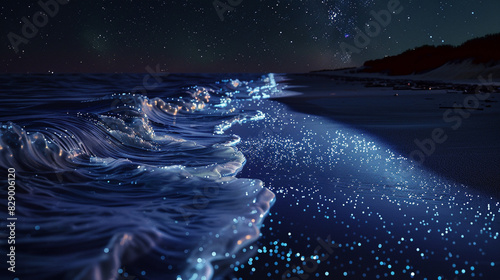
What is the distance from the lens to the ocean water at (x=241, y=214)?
51.1 inches

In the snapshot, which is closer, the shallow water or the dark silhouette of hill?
the shallow water

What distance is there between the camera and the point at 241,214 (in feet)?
5.78

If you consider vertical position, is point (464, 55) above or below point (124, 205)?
below

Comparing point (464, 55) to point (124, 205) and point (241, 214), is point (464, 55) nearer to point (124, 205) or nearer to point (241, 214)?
point (241, 214)

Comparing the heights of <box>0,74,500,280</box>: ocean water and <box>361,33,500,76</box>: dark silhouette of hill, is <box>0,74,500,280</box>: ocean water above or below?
above

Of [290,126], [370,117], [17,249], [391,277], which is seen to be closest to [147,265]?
[17,249]

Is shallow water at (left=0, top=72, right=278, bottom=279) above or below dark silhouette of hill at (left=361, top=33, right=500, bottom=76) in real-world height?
above

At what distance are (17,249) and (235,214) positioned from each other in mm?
818

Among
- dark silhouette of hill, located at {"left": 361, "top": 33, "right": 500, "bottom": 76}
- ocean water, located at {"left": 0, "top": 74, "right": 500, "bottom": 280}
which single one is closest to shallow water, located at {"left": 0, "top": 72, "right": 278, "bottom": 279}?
ocean water, located at {"left": 0, "top": 74, "right": 500, "bottom": 280}

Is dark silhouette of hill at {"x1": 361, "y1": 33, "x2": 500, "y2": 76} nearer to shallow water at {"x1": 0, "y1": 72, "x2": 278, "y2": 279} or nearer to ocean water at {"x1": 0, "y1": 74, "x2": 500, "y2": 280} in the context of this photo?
ocean water at {"x1": 0, "y1": 74, "x2": 500, "y2": 280}

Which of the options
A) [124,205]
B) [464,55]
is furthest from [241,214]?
[464,55]

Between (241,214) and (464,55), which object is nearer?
(241,214)

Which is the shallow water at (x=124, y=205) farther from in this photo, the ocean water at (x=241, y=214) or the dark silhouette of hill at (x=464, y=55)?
the dark silhouette of hill at (x=464, y=55)

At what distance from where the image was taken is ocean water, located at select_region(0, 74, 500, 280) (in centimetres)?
130
